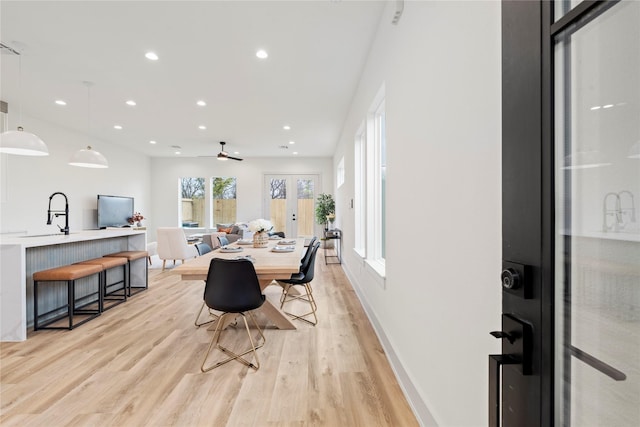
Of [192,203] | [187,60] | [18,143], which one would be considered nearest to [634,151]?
[187,60]

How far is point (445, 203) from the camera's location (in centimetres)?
133

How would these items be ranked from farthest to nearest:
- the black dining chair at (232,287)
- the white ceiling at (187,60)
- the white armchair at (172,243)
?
the white armchair at (172,243)
the white ceiling at (187,60)
the black dining chair at (232,287)

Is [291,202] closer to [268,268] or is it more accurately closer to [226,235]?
[226,235]

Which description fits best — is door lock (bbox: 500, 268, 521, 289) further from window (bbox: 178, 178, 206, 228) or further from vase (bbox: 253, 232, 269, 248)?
window (bbox: 178, 178, 206, 228)

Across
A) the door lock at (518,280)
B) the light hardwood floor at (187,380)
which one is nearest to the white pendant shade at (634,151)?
the door lock at (518,280)

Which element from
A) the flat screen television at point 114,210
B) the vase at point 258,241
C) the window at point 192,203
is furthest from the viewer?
the window at point 192,203

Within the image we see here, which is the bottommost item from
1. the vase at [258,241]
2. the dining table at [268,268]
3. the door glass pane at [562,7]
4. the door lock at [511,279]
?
the dining table at [268,268]

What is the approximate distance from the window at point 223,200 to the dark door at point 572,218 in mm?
9396

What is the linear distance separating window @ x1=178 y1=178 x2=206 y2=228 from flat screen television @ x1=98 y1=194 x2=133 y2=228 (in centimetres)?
161

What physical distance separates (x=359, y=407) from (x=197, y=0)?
321 cm

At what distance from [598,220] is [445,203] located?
2.71 ft

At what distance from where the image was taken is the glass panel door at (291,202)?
9414mm

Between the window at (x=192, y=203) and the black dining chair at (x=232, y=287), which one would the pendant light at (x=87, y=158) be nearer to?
the black dining chair at (x=232, y=287)

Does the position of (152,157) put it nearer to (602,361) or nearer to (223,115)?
(223,115)
